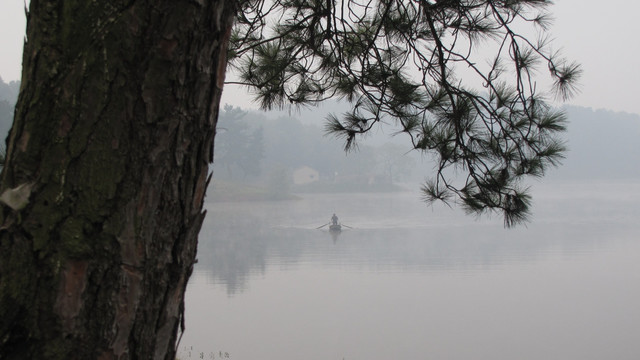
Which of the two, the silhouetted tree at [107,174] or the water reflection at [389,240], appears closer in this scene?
the silhouetted tree at [107,174]

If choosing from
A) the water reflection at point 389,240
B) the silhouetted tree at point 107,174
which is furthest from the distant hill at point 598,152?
the silhouetted tree at point 107,174

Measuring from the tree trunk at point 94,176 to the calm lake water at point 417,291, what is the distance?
5582mm

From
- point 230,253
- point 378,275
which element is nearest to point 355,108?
point 378,275

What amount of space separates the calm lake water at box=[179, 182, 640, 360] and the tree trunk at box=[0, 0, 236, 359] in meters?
5.58

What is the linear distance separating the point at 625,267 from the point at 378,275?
182 inches

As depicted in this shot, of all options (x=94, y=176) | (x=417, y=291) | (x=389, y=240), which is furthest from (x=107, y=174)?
(x=389, y=240)

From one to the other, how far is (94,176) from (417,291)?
9.27 m

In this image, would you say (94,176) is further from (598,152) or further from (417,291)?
(598,152)

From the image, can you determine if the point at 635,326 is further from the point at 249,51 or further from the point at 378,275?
the point at 249,51

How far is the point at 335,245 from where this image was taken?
14.6 meters

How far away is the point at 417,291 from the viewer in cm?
952

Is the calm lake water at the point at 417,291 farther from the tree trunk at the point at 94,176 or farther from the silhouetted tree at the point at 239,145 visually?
the silhouetted tree at the point at 239,145

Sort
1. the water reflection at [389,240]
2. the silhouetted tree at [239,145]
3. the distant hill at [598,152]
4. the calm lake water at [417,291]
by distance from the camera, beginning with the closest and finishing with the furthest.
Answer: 1. the calm lake water at [417,291]
2. the water reflection at [389,240]
3. the silhouetted tree at [239,145]
4. the distant hill at [598,152]

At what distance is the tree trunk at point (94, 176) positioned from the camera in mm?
567
